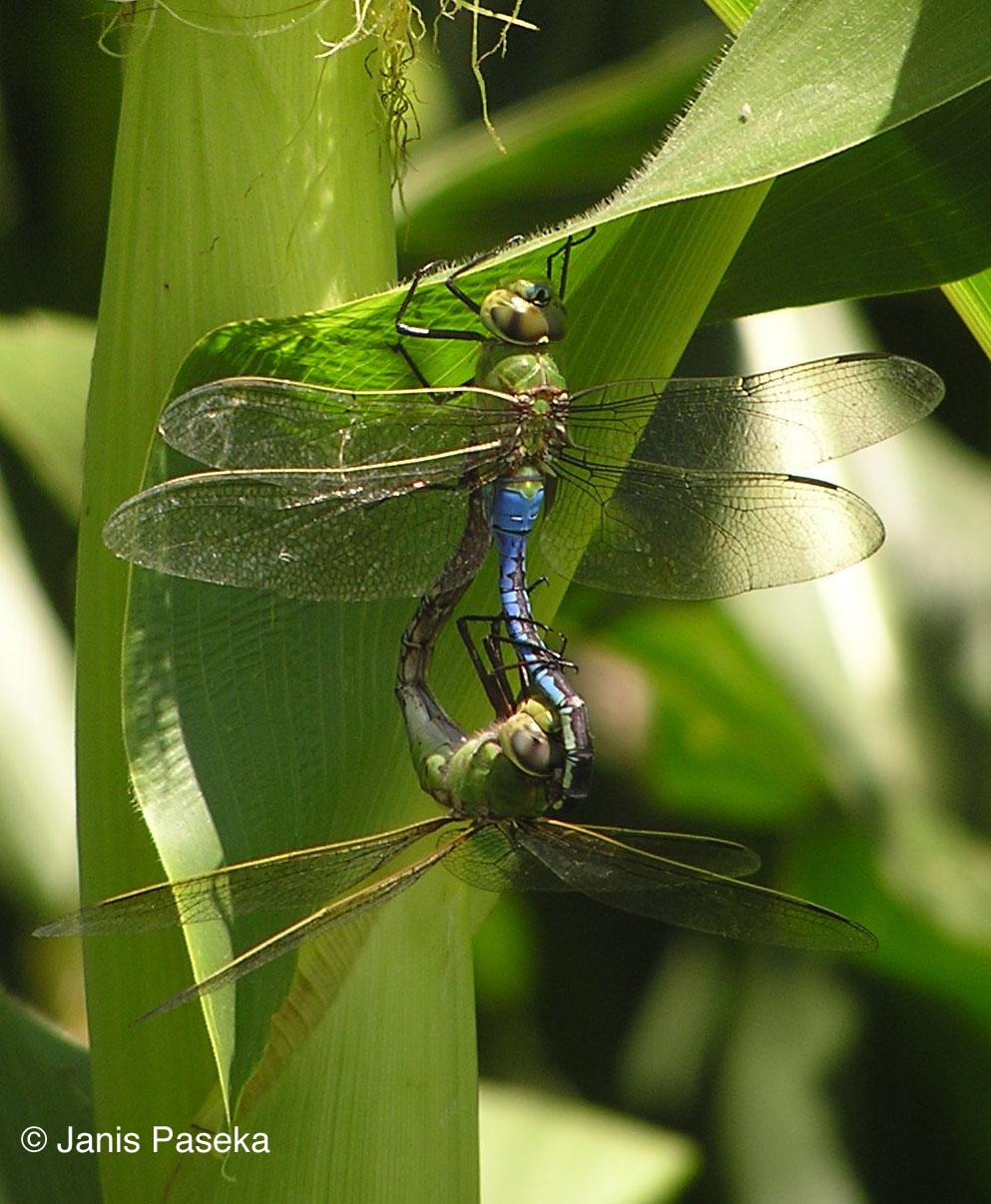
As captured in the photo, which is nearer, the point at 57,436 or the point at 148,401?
the point at 148,401

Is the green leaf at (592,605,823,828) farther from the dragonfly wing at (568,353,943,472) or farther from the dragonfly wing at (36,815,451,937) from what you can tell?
the dragonfly wing at (36,815,451,937)

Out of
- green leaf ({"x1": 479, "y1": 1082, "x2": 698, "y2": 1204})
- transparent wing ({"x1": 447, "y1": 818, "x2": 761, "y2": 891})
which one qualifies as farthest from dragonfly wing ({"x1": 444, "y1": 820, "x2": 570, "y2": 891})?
green leaf ({"x1": 479, "y1": 1082, "x2": 698, "y2": 1204})

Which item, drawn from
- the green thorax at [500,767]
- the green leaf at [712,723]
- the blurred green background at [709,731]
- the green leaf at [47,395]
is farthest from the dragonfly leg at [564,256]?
the green leaf at [712,723]

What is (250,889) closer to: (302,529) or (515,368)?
(302,529)

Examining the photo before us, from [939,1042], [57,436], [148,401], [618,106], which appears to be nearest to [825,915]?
[148,401]

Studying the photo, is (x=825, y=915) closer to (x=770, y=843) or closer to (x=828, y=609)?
(x=828, y=609)
